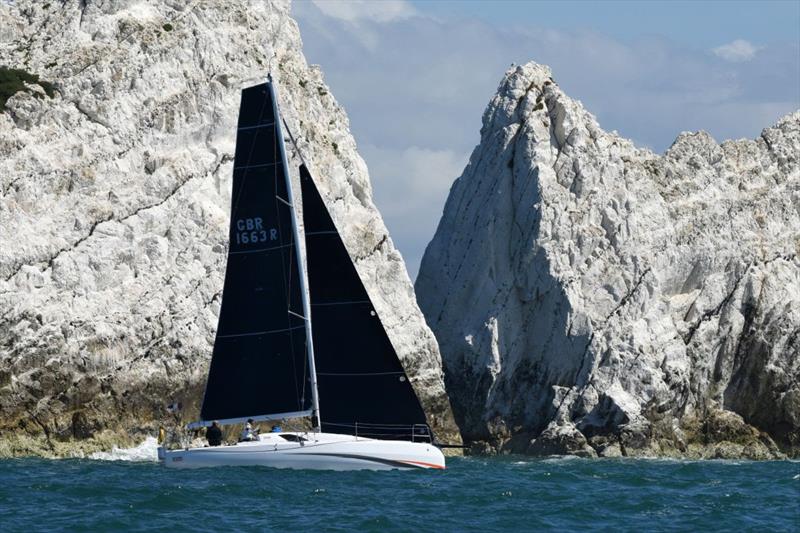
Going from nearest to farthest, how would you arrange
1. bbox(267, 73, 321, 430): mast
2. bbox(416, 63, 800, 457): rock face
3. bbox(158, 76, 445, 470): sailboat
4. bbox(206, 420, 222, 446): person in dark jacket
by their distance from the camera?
1. bbox(267, 73, 321, 430): mast
2. bbox(158, 76, 445, 470): sailboat
3. bbox(206, 420, 222, 446): person in dark jacket
4. bbox(416, 63, 800, 457): rock face

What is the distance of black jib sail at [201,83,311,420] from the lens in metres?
43.1

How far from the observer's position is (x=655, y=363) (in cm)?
5838

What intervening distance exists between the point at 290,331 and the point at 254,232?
2.77 meters

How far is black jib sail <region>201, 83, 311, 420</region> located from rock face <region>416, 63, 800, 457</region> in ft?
54.0

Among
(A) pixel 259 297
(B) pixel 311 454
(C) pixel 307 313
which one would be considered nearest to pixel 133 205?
(A) pixel 259 297

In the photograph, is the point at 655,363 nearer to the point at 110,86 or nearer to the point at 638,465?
the point at 638,465

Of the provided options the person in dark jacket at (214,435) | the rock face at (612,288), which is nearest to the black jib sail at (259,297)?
the person in dark jacket at (214,435)

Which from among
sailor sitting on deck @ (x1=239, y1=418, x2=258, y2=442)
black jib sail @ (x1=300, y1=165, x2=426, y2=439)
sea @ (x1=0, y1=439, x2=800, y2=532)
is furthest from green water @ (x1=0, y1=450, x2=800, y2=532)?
black jib sail @ (x1=300, y1=165, x2=426, y2=439)

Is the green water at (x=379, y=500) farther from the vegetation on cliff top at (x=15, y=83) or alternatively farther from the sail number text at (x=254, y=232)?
the vegetation on cliff top at (x=15, y=83)

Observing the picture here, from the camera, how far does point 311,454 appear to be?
41.6 m

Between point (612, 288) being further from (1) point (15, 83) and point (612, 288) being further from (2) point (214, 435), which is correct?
(1) point (15, 83)

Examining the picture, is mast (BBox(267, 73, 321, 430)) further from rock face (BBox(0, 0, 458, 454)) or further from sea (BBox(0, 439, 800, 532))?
rock face (BBox(0, 0, 458, 454))

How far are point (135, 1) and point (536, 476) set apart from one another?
80.3ft

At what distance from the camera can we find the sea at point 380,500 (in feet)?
108
